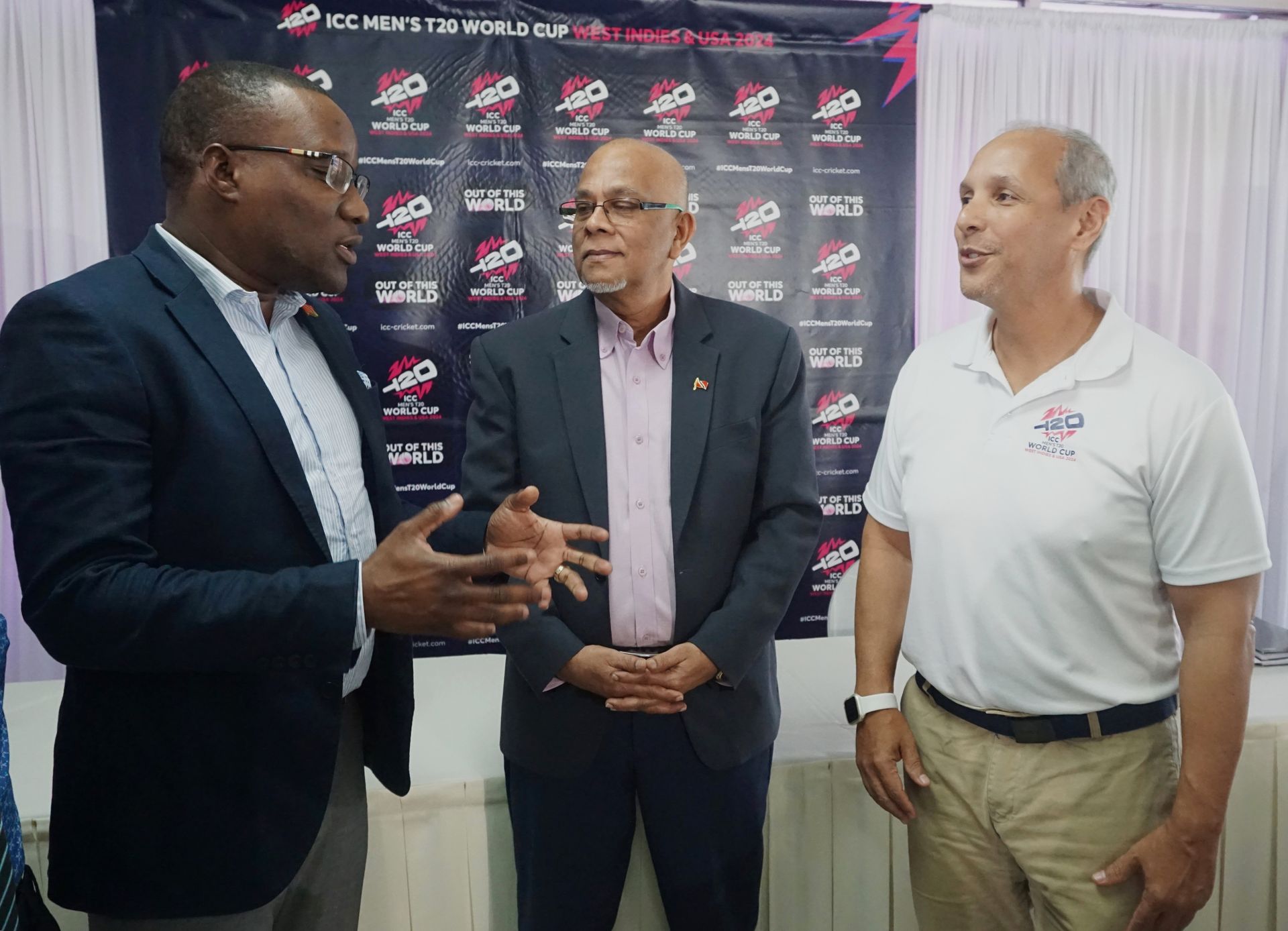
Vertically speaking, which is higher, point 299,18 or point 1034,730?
point 299,18

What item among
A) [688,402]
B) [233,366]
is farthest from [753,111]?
[233,366]

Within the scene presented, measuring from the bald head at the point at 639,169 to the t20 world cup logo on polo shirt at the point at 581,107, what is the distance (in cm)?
210

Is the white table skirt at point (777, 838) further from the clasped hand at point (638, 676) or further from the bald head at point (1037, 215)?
the bald head at point (1037, 215)

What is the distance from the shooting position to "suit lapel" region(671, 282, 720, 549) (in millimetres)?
1702

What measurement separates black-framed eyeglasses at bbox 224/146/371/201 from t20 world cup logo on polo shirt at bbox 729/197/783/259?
9.33 feet

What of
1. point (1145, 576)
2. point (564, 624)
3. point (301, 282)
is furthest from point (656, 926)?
point (301, 282)

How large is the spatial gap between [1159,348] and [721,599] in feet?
2.87

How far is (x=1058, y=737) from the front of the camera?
4.82 feet

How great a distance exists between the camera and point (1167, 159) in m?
4.29

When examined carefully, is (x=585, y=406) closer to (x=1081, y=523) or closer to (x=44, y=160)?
(x=1081, y=523)

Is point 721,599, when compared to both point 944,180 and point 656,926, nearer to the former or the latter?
point 656,926

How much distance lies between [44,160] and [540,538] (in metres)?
3.38

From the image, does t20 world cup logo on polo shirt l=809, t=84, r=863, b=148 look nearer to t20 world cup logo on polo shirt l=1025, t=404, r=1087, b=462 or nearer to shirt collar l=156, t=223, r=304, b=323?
t20 world cup logo on polo shirt l=1025, t=404, r=1087, b=462

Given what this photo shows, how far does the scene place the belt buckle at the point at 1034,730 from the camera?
1.47 metres
